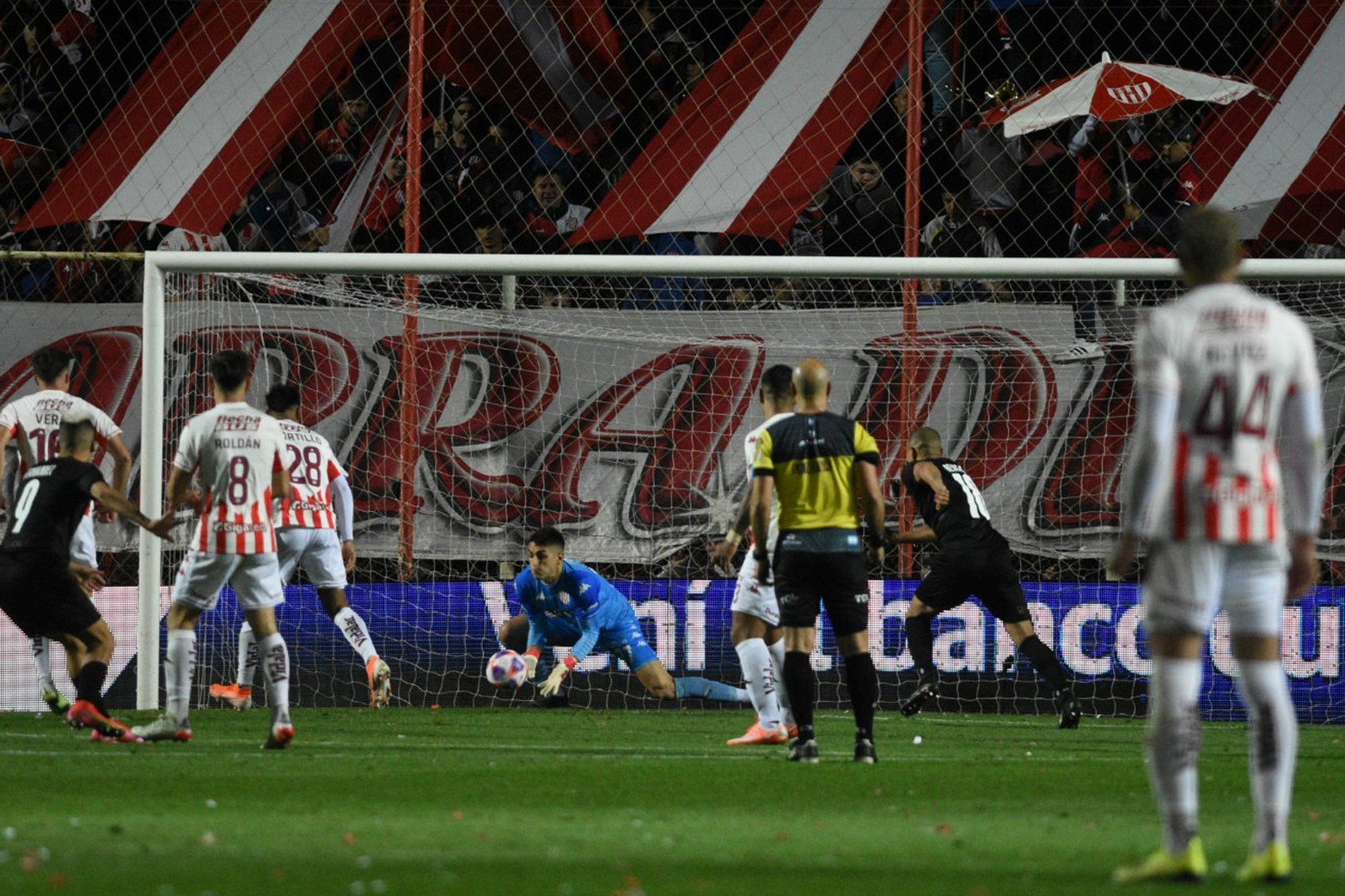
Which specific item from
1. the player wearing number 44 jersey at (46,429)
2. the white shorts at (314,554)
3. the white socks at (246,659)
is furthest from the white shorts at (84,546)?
the white shorts at (314,554)

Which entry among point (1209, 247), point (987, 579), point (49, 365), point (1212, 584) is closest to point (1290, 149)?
point (987, 579)

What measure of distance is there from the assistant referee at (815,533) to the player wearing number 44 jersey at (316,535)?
4005mm

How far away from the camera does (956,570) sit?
12.0m

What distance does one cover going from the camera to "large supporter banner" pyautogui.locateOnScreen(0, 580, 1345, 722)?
43.4ft

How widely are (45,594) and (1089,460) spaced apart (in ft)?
23.8

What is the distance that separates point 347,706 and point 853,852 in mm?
8205

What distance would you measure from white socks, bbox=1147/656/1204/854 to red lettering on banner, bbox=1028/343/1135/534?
895 centimetres

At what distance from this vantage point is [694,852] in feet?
18.2

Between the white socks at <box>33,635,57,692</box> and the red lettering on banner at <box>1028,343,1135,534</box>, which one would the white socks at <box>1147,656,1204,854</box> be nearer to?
the white socks at <box>33,635,57,692</box>

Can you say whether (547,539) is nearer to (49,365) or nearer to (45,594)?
(49,365)

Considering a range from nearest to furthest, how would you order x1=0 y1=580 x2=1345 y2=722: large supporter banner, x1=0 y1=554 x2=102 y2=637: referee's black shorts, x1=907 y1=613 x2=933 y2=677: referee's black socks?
x1=0 y1=554 x2=102 y2=637: referee's black shorts
x1=907 y1=613 x2=933 y2=677: referee's black socks
x1=0 y1=580 x2=1345 y2=722: large supporter banner

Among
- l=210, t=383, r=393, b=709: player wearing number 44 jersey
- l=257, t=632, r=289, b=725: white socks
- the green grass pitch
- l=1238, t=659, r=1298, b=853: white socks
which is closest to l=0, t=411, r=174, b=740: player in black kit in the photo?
the green grass pitch

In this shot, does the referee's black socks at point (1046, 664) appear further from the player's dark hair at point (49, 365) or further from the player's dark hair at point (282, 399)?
the player's dark hair at point (49, 365)

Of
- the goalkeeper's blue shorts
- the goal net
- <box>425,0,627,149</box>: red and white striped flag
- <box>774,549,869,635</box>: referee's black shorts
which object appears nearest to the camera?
<box>774,549,869,635</box>: referee's black shorts
